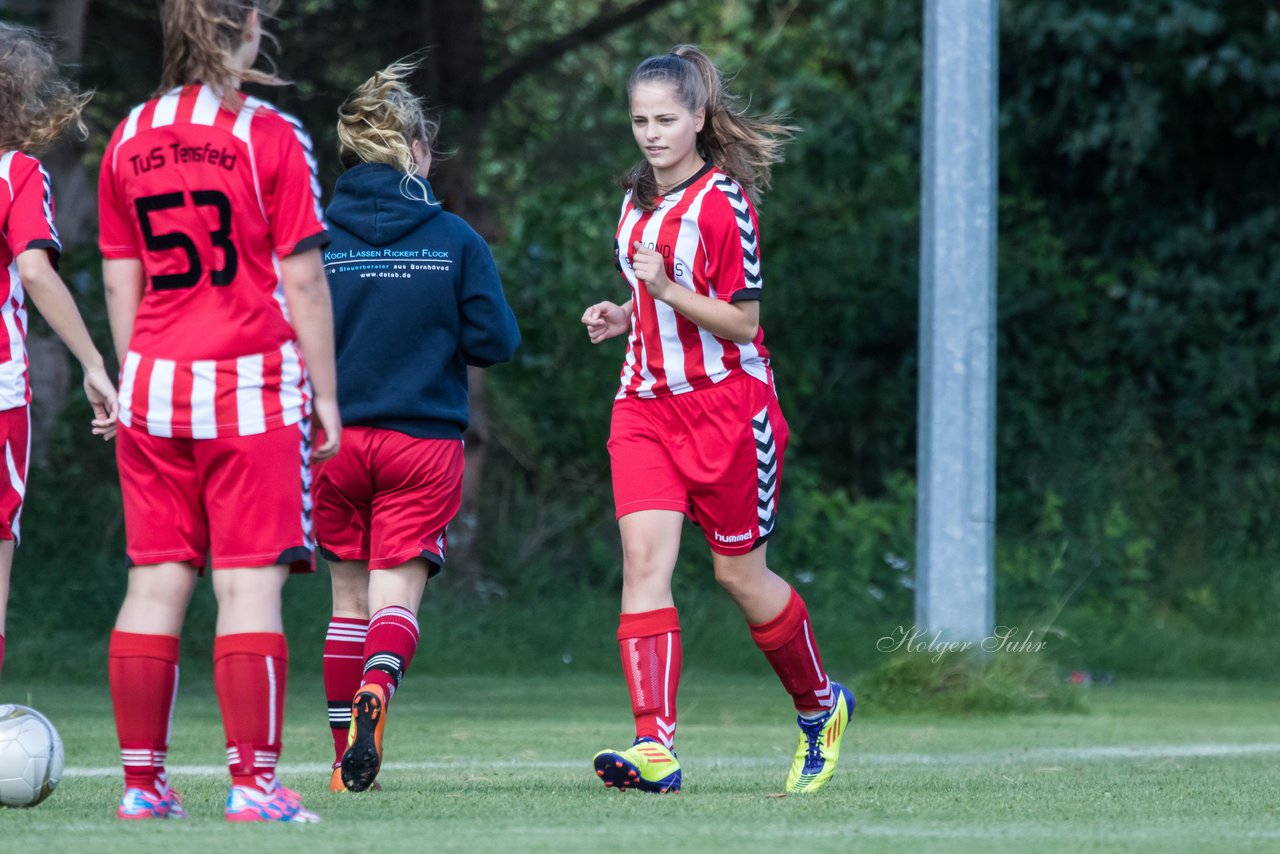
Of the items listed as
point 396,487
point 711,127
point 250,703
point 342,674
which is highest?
point 711,127

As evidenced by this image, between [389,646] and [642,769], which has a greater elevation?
[389,646]

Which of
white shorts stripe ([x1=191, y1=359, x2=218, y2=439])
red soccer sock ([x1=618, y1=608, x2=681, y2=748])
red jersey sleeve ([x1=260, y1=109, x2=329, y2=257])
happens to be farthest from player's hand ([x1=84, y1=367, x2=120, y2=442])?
red soccer sock ([x1=618, y1=608, x2=681, y2=748])

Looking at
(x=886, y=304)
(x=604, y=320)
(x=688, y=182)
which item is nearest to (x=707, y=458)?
(x=604, y=320)

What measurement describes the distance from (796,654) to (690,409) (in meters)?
0.79

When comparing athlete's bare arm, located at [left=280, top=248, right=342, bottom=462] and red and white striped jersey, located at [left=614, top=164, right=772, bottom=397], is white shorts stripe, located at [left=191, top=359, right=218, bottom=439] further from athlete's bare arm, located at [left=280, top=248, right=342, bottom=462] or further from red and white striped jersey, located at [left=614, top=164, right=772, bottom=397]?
red and white striped jersey, located at [left=614, top=164, right=772, bottom=397]

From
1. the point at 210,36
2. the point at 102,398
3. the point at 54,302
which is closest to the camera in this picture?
the point at 210,36

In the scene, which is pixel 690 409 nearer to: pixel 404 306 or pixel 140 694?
pixel 404 306

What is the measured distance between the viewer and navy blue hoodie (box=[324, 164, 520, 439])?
557cm

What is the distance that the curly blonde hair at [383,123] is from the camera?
5641 mm

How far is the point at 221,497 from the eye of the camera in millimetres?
4156

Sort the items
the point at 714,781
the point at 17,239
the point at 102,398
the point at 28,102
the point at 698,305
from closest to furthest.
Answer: the point at 102,398 < the point at 17,239 < the point at 698,305 < the point at 28,102 < the point at 714,781

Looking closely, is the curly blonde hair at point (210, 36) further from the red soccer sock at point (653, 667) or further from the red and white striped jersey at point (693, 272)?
the red soccer sock at point (653, 667)

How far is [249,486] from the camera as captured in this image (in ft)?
13.5

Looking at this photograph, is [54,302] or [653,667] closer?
[54,302]
